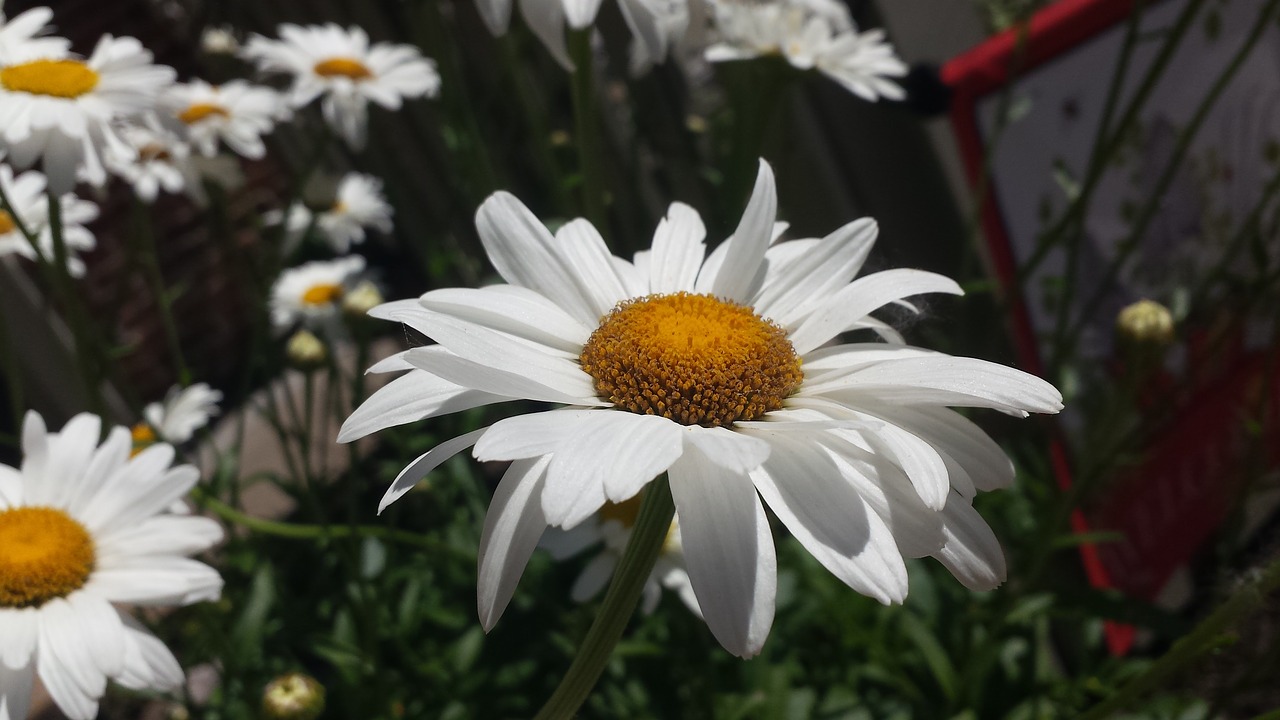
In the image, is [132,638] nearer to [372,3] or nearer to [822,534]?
[822,534]

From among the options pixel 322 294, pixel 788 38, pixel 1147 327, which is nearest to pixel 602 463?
pixel 1147 327

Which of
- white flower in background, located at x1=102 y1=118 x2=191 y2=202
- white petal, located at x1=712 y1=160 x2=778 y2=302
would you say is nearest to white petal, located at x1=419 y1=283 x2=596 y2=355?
white petal, located at x1=712 y1=160 x2=778 y2=302

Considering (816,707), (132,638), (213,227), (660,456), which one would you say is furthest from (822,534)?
(213,227)

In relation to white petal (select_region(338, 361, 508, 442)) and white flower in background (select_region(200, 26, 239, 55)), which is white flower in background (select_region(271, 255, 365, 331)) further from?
white petal (select_region(338, 361, 508, 442))

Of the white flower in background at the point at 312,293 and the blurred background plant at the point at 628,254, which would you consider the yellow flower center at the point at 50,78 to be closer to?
the blurred background plant at the point at 628,254

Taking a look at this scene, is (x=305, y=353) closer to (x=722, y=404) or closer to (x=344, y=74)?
(x=344, y=74)
